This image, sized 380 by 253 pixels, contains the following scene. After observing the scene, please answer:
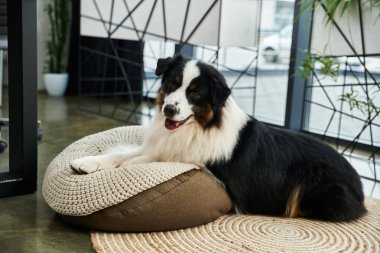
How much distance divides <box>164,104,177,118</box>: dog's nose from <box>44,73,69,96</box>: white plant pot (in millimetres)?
3802

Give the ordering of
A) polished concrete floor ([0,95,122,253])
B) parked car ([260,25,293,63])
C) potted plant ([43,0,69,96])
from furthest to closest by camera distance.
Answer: potted plant ([43,0,69,96]) < parked car ([260,25,293,63]) < polished concrete floor ([0,95,122,253])

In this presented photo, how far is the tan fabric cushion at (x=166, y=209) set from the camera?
210 cm

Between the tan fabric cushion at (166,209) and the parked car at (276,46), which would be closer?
the tan fabric cushion at (166,209)

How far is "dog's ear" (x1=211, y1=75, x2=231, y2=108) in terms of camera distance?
2.17 meters

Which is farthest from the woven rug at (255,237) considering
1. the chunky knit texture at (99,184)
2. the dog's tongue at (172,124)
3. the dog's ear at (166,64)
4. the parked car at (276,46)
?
the parked car at (276,46)

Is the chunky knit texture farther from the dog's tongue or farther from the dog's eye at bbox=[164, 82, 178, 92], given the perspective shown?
the dog's eye at bbox=[164, 82, 178, 92]

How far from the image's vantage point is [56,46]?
572 centimetres

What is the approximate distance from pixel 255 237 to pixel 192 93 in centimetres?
67

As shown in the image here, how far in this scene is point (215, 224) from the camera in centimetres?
228

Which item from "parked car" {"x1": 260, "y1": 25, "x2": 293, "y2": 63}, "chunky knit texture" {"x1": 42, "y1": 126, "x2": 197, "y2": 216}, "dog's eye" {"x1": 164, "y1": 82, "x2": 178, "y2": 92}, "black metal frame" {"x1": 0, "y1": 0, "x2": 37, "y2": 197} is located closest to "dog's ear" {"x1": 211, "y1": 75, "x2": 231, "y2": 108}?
"dog's eye" {"x1": 164, "y1": 82, "x2": 178, "y2": 92}

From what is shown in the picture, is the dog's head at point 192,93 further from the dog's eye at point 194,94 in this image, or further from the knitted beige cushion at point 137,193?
the knitted beige cushion at point 137,193

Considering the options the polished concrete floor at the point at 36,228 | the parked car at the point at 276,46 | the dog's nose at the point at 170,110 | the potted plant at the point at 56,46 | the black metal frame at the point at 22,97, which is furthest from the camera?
the potted plant at the point at 56,46

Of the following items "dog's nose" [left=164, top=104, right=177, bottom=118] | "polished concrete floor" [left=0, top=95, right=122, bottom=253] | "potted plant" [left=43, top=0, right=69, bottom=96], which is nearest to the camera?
"polished concrete floor" [left=0, top=95, right=122, bottom=253]

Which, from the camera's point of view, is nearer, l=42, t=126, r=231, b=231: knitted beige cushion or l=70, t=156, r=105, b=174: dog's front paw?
l=42, t=126, r=231, b=231: knitted beige cushion
